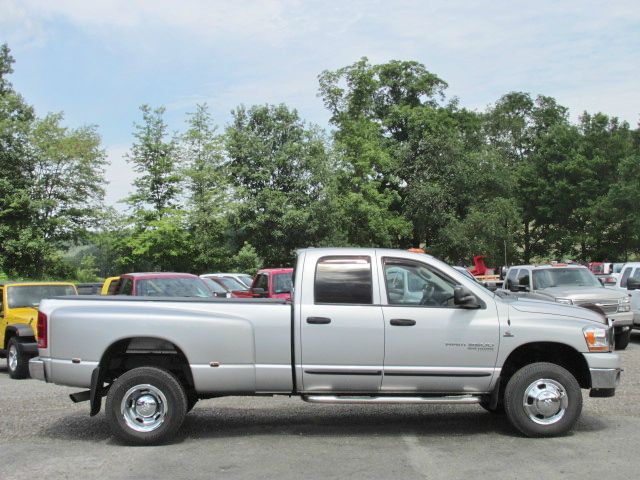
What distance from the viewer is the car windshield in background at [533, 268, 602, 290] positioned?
643 inches

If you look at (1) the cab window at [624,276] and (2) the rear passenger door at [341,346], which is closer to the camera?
(2) the rear passenger door at [341,346]

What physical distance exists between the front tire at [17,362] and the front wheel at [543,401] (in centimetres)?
859

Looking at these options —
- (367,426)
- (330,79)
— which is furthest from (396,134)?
(367,426)

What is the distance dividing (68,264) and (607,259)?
36.1 metres

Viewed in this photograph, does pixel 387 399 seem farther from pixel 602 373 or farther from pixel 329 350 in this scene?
pixel 602 373

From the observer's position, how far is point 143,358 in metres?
7.45

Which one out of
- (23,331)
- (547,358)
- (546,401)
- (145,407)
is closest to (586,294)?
(547,358)

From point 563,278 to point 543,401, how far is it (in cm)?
1000

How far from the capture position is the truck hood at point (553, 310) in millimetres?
7289

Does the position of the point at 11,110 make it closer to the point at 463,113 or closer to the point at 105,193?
the point at 105,193

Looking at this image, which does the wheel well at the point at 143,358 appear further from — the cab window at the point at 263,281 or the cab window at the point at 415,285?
the cab window at the point at 263,281

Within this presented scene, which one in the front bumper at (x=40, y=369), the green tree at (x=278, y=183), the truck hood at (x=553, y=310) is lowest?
the front bumper at (x=40, y=369)

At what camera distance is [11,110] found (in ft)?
144

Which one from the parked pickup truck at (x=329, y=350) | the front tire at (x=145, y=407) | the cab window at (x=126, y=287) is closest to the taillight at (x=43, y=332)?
the parked pickup truck at (x=329, y=350)
